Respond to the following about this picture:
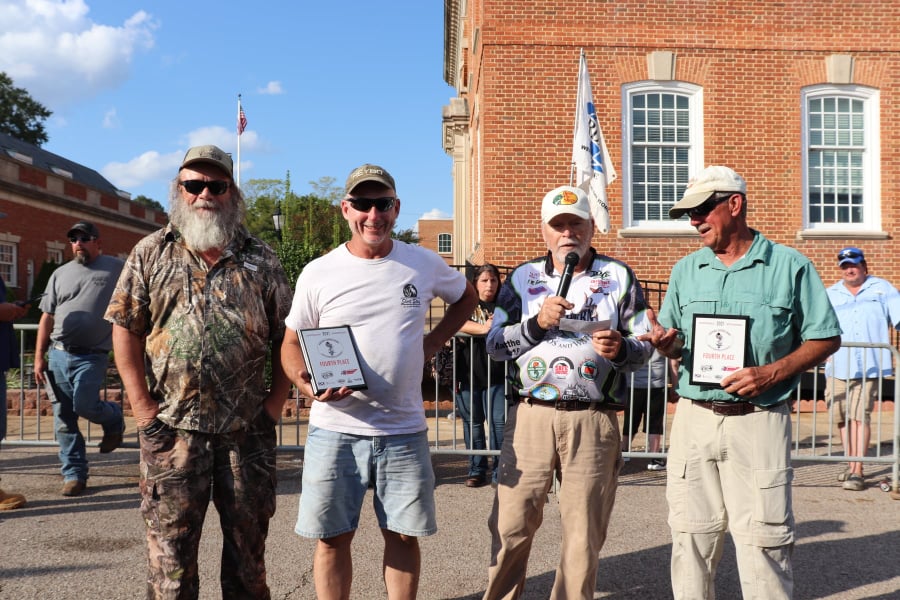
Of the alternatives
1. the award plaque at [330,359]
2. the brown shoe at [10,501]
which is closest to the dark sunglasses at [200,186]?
the award plaque at [330,359]

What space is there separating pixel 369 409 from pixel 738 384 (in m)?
1.49

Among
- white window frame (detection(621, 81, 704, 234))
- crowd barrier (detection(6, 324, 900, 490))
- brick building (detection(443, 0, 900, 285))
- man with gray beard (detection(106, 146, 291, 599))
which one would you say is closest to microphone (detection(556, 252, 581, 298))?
man with gray beard (detection(106, 146, 291, 599))

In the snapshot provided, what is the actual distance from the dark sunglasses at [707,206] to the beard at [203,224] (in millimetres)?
1953

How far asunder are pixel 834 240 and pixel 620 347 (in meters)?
12.3

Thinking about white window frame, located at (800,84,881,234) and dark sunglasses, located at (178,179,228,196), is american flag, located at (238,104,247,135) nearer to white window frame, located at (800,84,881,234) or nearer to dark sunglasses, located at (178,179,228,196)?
white window frame, located at (800,84,881,234)

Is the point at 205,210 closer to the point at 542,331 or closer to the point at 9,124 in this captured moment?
the point at 542,331

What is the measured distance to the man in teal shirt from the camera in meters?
3.29

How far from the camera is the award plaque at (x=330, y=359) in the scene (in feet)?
10.5

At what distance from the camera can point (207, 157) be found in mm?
3338

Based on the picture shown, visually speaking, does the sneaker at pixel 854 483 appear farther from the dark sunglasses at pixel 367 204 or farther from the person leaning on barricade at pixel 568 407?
the dark sunglasses at pixel 367 204

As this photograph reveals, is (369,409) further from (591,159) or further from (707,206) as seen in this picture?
(591,159)

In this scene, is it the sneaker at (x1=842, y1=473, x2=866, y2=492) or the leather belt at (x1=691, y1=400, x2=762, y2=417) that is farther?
the sneaker at (x1=842, y1=473, x2=866, y2=492)

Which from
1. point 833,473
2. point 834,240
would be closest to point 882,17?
point 834,240

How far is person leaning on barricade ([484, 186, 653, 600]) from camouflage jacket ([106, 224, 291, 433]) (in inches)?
43.2
